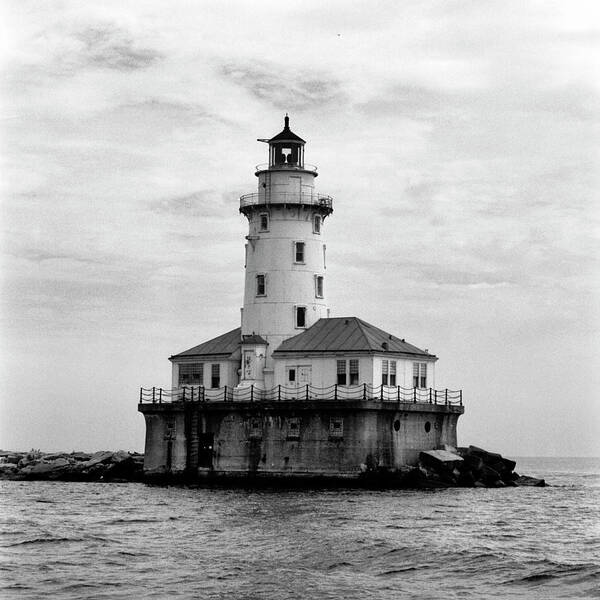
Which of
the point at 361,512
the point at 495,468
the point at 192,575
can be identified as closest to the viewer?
the point at 192,575

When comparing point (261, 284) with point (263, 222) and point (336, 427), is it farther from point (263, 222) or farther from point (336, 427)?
point (336, 427)

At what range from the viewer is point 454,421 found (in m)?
59.9

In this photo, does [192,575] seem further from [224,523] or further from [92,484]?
[92,484]

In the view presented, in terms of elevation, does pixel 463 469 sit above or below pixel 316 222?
below

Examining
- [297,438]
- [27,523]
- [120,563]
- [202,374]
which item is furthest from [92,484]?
[120,563]

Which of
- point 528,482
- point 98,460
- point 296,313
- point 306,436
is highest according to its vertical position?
point 296,313

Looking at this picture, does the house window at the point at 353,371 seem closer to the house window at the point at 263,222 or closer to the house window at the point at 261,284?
the house window at the point at 261,284

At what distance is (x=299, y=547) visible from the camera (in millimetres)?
33250

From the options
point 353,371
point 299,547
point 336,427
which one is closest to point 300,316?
point 353,371

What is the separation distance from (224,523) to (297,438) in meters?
16.7

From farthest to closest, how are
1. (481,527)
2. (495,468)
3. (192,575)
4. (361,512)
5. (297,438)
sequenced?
(495,468)
(297,438)
(361,512)
(481,527)
(192,575)

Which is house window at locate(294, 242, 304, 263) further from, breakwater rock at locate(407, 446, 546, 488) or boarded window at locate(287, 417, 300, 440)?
breakwater rock at locate(407, 446, 546, 488)

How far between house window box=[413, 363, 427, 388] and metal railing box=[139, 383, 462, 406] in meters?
0.30

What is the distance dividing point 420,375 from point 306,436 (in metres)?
6.68
